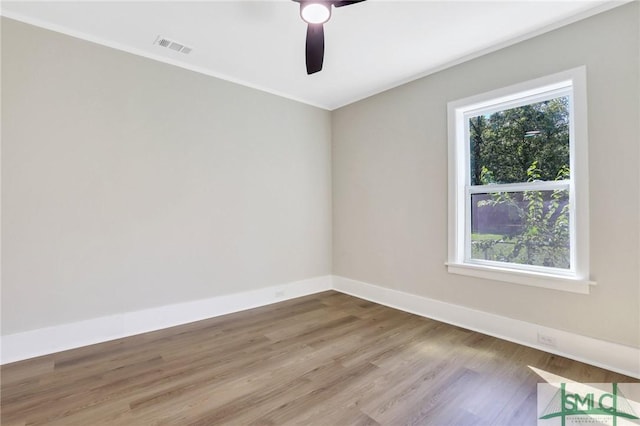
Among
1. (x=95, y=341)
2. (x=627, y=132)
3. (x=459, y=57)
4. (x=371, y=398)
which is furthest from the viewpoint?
(x=459, y=57)

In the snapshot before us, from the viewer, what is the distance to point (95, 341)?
269cm

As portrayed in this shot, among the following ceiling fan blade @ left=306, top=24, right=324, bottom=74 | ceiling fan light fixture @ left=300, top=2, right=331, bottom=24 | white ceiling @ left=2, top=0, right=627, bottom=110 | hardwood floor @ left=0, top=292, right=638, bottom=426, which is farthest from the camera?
white ceiling @ left=2, top=0, right=627, bottom=110

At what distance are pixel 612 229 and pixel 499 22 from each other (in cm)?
187

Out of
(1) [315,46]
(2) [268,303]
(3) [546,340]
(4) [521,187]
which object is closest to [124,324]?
(2) [268,303]

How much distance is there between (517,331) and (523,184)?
53.0 inches

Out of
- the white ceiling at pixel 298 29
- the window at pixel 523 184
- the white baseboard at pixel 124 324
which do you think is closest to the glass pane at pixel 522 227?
the window at pixel 523 184

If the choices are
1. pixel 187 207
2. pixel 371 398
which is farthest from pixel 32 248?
pixel 371 398

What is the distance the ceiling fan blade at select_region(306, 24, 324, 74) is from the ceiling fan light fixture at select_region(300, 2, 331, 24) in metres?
0.05

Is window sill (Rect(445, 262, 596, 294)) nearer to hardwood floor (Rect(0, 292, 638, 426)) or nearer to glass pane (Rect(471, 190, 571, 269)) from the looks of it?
glass pane (Rect(471, 190, 571, 269))

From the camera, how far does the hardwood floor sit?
5.76 ft

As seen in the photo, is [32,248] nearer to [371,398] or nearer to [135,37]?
[135,37]

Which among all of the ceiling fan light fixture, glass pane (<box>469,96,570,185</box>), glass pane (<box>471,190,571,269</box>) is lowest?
glass pane (<box>471,190,571,269</box>)

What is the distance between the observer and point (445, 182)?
3.22 meters

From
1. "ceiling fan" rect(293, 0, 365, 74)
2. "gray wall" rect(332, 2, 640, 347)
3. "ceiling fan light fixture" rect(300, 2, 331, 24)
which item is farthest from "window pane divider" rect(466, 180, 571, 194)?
"ceiling fan light fixture" rect(300, 2, 331, 24)
